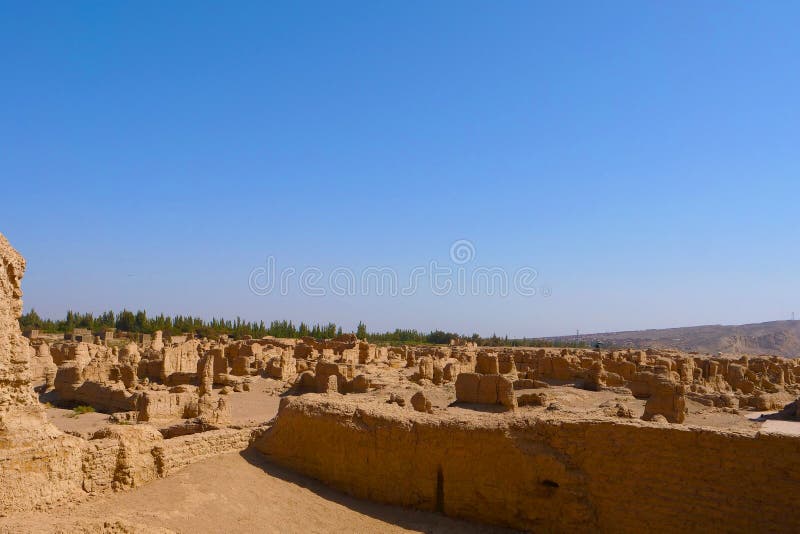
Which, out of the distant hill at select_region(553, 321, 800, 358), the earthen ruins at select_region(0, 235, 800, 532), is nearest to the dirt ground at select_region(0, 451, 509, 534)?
the earthen ruins at select_region(0, 235, 800, 532)

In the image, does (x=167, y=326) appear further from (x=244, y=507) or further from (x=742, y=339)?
(x=742, y=339)

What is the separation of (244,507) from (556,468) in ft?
17.1

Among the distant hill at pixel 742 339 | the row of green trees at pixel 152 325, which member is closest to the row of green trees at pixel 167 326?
the row of green trees at pixel 152 325

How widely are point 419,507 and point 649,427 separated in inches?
165

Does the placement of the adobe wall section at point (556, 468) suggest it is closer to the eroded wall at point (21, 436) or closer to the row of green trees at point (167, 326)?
the eroded wall at point (21, 436)

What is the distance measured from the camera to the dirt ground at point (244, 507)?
8.12 metres

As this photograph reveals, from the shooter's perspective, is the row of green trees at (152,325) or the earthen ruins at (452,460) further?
the row of green trees at (152,325)

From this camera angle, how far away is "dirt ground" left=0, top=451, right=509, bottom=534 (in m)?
8.12

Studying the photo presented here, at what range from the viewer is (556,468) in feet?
30.0

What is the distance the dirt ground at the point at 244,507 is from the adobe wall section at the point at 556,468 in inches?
15.4

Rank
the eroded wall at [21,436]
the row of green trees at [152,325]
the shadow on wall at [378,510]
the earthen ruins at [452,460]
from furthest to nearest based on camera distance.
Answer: the row of green trees at [152,325]
the shadow on wall at [378,510]
the earthen ruins at [452,460]
the eroded wall at [21,436]

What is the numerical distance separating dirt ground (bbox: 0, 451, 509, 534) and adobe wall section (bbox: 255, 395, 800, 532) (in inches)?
15.4

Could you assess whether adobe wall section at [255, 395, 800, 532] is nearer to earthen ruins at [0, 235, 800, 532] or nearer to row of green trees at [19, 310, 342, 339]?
earthen ruins at [0, 235, 800, 532]

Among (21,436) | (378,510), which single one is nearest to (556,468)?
(378,510)
